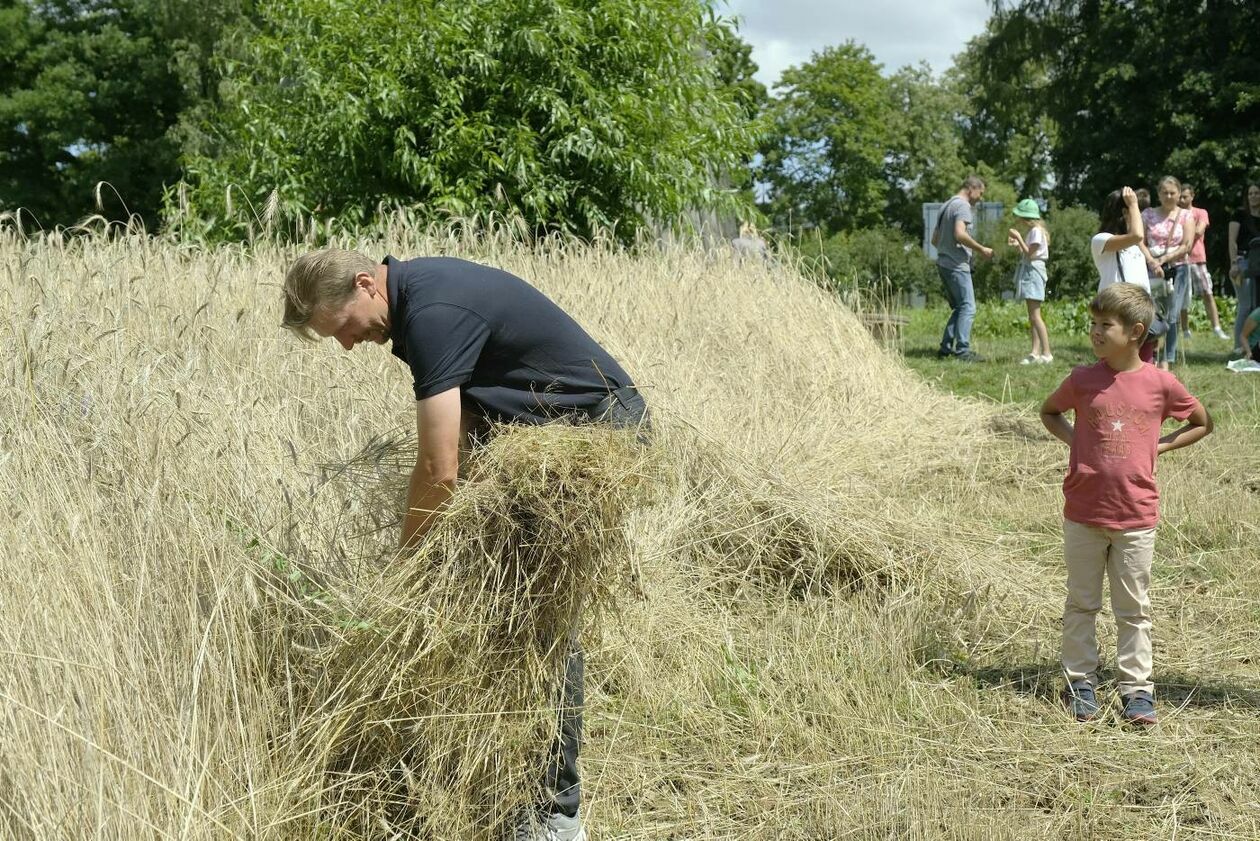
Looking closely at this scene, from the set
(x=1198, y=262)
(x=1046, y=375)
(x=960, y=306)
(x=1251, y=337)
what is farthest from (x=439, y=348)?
(x=1198, y=262)

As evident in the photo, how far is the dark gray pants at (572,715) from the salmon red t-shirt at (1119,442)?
5.38 feet

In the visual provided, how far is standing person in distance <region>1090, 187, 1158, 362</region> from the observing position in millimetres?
7234

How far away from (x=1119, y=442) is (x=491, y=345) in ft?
7.12

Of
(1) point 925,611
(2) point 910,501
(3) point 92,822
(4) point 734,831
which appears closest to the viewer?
(3) point 92,822

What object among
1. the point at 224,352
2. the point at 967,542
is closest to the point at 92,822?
the point at 224,352

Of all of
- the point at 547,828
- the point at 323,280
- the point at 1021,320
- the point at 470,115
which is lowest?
the point at 547,828

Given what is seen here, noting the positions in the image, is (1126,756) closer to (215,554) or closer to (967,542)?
(967,542)

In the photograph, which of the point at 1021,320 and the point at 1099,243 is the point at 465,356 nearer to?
the point at 1099,243

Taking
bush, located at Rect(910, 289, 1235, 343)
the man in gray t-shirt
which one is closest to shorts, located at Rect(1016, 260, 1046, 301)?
the man in gray t-shirt

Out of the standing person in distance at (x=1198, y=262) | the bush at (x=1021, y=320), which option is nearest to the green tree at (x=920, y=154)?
the bush at (x=1021, y=320)

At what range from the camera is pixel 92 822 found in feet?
7.75

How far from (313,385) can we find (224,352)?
50 cm

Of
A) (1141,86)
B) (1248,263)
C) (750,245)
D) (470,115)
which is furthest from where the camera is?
(1141,86)

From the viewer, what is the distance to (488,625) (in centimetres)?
284
